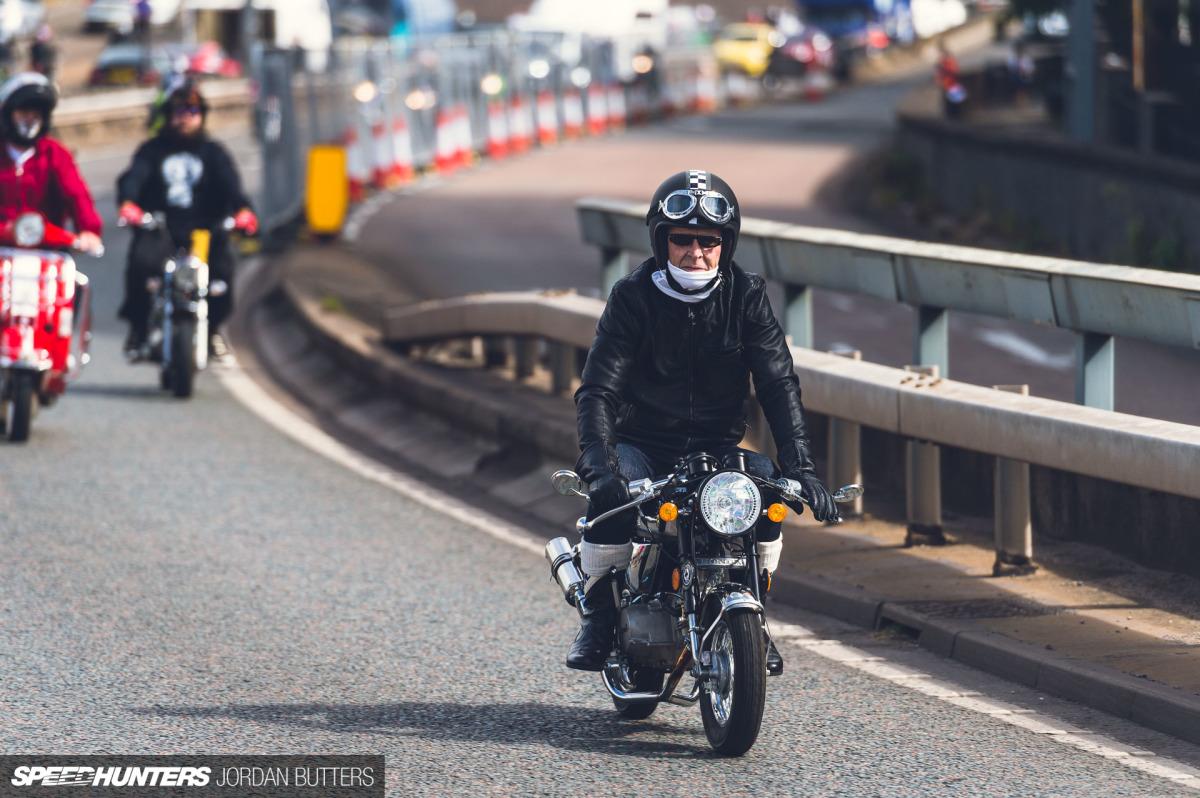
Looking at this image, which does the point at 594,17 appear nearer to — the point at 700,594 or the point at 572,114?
the point at 572,114

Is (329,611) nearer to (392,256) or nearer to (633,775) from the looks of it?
(633,775)

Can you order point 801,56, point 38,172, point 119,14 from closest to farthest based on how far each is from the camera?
1. point 38,172
2. point 801,56
3. point 119,14

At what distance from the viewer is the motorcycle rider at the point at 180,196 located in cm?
1261

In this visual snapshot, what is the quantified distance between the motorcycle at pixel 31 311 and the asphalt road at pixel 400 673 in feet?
2.32

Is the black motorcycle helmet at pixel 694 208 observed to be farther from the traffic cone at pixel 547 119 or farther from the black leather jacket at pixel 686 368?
the traffic cone at pixel 547 119

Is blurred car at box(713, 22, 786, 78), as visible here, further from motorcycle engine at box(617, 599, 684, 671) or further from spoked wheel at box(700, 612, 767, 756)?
spoked wheel at box(700, 612, 767, 756)

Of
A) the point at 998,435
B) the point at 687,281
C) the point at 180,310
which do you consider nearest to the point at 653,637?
the point at 687,281

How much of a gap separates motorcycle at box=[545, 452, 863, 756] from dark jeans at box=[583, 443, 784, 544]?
0.04m

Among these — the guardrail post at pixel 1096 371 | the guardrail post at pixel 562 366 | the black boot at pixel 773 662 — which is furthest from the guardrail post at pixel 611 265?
the black boot at pixel 773 662

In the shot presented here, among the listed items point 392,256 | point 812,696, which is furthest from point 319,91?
point 812,696

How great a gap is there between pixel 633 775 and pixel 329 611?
2342 millimetres

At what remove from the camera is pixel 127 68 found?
5153 cm

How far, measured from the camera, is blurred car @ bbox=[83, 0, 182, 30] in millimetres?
69500

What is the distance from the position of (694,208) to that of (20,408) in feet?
20.6
